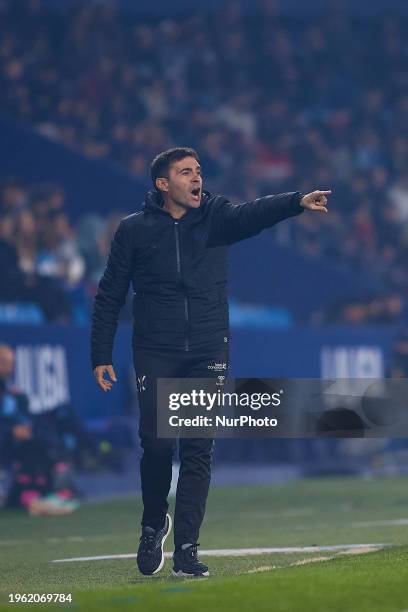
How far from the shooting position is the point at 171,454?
7.19m

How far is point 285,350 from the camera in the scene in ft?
58.8

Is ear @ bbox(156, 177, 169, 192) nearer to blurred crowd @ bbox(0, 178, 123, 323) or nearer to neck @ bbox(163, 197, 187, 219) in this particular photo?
neck @ bbox(163, 197, 187, 219)

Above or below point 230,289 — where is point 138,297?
below

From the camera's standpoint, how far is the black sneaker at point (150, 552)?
702 cm

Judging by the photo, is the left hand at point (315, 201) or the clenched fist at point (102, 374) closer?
the left hand at point (315, 201)

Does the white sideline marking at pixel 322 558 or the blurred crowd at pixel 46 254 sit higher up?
the blurred crowd at pixel 46 254

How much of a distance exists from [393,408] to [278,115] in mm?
15144

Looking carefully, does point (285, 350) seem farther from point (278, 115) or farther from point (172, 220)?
point (172, 220)

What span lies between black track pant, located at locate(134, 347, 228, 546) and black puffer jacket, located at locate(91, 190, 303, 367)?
0.07 metres

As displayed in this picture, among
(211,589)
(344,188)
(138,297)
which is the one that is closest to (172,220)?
(138,297)

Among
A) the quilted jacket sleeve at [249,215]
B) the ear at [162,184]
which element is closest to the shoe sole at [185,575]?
the quilted jacket sleeve at [249,215]

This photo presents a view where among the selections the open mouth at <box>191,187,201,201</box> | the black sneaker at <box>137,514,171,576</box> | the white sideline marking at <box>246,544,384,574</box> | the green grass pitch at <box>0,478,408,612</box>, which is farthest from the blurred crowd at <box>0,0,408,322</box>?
the black sneaker at <box>137,514,171,576</box>

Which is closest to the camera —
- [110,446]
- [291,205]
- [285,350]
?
[291,205]

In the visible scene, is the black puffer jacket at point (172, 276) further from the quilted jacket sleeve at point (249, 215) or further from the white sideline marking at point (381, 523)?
the white sideline marking at point (381, 523)
